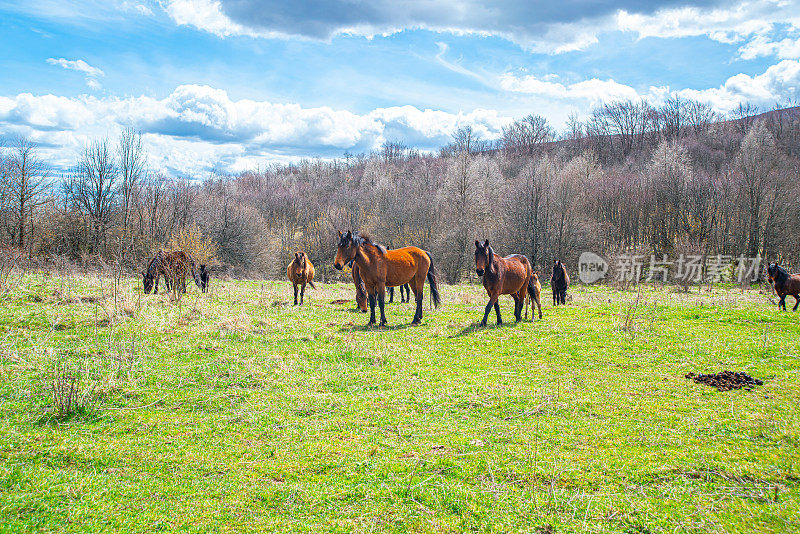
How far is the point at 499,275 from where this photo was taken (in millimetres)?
12344

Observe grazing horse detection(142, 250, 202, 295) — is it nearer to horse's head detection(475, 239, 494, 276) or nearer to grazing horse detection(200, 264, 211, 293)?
grazing horse detection(200, 264, 211, 293)

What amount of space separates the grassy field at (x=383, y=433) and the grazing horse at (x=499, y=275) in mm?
2075

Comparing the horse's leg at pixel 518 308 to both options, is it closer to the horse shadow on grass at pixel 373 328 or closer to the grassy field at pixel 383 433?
the grassy field at pixel 383 433

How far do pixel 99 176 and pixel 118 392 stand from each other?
120ft

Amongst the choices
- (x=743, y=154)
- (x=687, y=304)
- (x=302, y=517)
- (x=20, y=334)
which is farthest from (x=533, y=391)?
(x=743, y=154)

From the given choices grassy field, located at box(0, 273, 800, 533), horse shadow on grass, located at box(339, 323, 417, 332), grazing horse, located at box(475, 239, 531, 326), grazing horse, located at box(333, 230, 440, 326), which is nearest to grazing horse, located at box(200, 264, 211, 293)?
grassy field, located at box(0, 273, 800, 533)

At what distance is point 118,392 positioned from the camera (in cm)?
614

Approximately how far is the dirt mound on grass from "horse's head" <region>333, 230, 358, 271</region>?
8049 millimetres

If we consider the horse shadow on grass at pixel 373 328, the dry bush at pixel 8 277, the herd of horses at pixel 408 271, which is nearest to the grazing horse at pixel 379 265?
the herd of horses at pixel 408 271

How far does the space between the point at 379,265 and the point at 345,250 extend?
111 cm

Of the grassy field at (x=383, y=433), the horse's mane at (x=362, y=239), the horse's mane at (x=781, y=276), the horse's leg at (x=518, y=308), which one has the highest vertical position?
the horse's mane at (x=362, y=239)

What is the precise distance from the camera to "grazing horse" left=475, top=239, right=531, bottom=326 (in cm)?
1214

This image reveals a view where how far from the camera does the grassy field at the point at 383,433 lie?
364 cm

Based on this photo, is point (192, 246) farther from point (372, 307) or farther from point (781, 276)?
point (781, 276)
